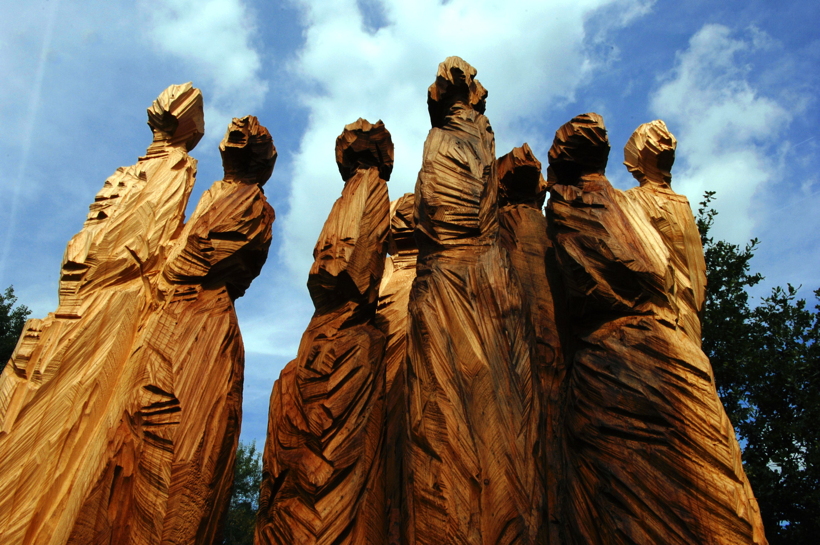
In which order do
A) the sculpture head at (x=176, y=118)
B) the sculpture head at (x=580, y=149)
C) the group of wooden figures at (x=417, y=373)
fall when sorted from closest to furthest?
1. the group of wooden figures at (x=417, y=373)
2. the sculpture head at (x=580, y=149)
3. the sculpture head at (x=176, y=118)

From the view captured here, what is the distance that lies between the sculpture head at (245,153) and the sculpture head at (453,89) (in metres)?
1.27

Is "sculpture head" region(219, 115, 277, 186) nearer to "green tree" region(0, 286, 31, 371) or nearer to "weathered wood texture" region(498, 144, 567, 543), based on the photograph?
"weathered wood texture" region(498, 144, 567, 543)

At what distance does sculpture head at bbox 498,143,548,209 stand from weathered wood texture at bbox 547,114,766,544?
53 cm

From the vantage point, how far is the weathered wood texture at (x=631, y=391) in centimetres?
276

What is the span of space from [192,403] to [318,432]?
79 cm

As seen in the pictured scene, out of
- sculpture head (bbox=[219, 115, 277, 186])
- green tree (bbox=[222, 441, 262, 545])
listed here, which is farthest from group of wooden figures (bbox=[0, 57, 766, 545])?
green tree (bbox=[222, 441, 262, 545])

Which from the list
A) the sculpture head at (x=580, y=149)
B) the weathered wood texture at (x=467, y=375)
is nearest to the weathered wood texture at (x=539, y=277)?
the weathered wood texture at (x=467, y=375)

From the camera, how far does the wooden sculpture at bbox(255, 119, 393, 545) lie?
3.24 metres

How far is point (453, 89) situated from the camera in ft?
14.8

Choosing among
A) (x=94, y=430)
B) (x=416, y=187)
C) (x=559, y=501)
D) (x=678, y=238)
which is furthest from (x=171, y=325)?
(x=678, y=238)

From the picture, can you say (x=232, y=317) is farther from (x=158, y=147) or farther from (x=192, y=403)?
(x=158, y=147)

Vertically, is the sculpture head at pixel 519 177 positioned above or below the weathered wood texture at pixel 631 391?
above

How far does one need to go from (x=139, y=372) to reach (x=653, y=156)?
3.57 metres

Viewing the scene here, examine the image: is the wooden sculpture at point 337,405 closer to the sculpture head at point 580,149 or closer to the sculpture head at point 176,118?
the sculpture head at point 580,149
